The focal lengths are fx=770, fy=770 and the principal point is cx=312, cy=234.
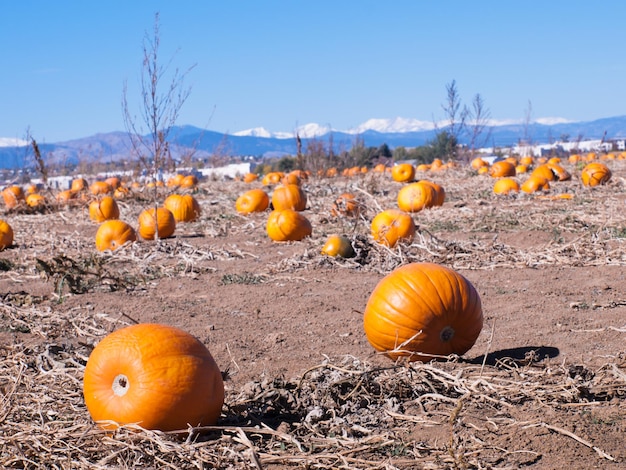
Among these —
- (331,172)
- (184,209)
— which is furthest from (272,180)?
(184,209)

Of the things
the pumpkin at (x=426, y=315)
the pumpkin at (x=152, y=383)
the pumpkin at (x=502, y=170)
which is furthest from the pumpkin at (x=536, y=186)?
the pumpkin at (x=152, y=383)

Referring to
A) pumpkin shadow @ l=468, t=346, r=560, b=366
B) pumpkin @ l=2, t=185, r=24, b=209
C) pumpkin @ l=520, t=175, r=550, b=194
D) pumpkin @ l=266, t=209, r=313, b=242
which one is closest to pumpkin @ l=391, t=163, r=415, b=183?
pumpkin @ l=520, t=175, r=550, b=194

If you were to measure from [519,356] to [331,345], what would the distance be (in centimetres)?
128

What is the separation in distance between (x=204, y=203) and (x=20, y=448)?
12795 mm

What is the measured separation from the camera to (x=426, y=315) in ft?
14.5

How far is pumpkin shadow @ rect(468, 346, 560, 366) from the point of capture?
4.38 metres

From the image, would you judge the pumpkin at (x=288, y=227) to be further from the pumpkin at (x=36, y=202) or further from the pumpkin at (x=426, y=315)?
the pumpkin at (x=36, y=202)

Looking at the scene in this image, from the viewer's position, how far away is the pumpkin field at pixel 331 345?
129 inches

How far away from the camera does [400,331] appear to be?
445cm

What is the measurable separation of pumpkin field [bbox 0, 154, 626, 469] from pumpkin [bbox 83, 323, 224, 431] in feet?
0.04

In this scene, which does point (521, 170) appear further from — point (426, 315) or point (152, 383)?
point (152, 383)

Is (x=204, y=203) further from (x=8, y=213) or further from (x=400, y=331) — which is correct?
(x=400, y=331)

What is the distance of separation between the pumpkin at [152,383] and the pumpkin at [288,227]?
648 centimetres

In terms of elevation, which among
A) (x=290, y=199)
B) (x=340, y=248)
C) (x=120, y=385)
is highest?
(x=120, y=385)
